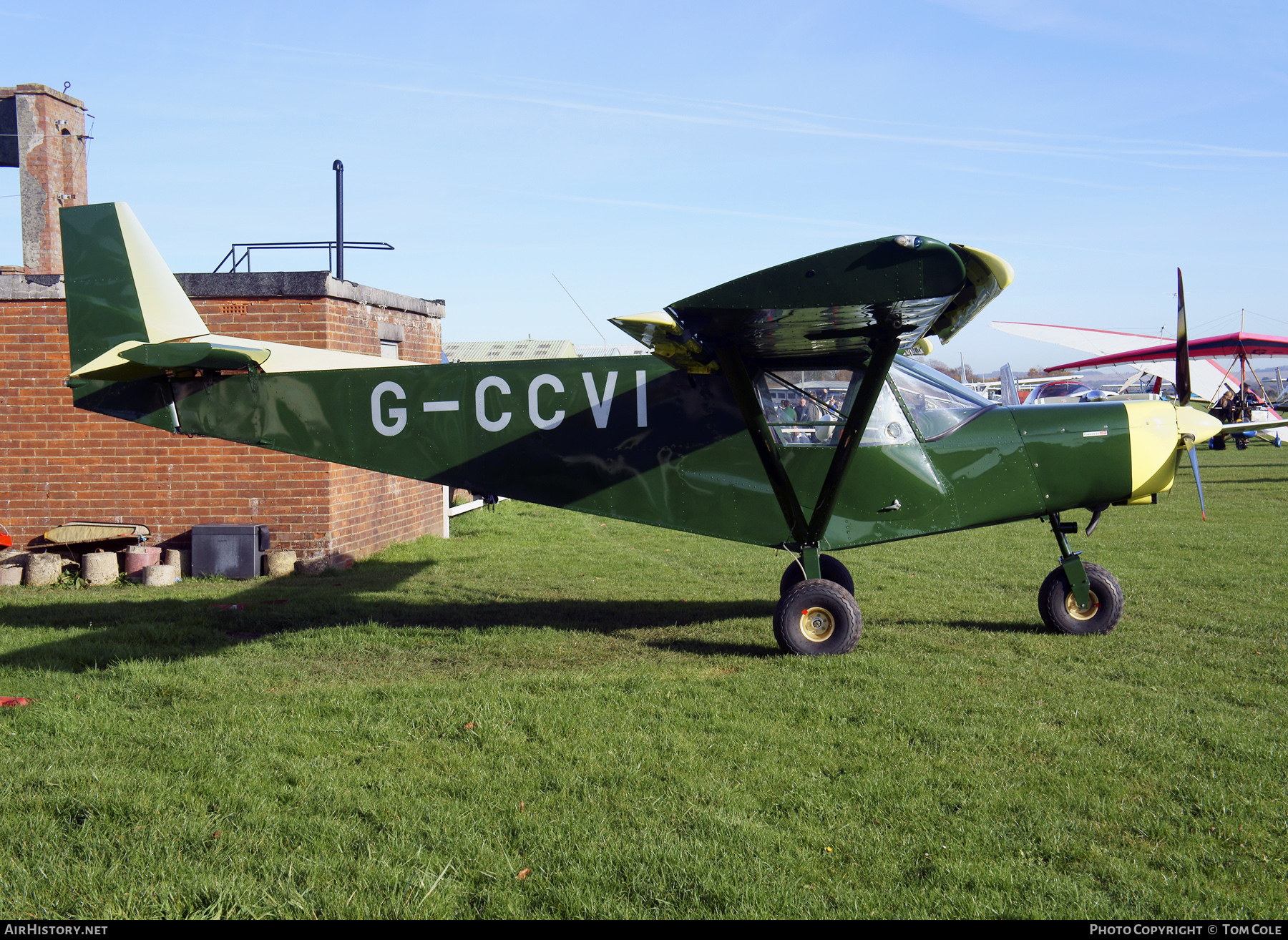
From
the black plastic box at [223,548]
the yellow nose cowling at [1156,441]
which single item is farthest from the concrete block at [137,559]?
the yellow nose cowling at [1156,441]

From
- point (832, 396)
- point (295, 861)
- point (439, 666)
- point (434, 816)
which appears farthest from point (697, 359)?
point (295, 861)

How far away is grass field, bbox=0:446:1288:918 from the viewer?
3.34 m

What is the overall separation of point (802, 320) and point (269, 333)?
24.9ft

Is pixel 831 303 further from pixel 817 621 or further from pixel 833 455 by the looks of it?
pixel 817 621

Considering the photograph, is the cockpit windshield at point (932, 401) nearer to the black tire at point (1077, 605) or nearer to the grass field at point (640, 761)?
the black tire at point (1077, 605)

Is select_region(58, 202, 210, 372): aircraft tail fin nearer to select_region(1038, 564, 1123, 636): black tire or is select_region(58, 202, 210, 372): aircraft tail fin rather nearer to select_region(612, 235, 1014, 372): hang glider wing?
select_region(612, 235, 1014, 372): hang glider wing

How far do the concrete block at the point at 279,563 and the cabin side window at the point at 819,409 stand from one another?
21.3ft

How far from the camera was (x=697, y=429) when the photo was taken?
7312 millimetres

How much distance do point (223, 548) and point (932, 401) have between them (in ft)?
26.6

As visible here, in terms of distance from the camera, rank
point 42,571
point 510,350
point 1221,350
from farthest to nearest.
A: point 510,350 < point 1221,350 < point 42,571

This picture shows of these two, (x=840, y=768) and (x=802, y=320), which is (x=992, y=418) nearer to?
(x=802, y=320)

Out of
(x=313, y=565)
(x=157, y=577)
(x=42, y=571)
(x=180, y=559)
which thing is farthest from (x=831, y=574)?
(x=42, y=571)

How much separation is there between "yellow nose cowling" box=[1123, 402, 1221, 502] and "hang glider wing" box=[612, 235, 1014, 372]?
1.59 m

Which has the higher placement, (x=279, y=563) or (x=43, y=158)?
(x=43, y=158)
